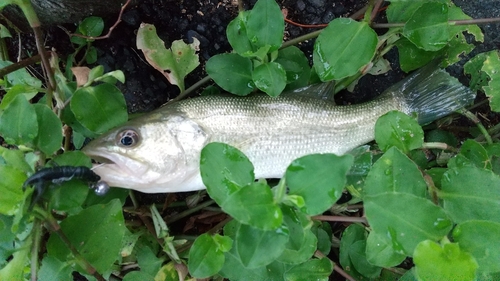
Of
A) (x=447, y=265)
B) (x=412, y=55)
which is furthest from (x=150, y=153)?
(x=412, y=55)

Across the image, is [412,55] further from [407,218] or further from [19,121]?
[19,121]

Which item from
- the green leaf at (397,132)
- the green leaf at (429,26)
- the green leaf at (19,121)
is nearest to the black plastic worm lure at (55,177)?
the green leaf at (19,121)

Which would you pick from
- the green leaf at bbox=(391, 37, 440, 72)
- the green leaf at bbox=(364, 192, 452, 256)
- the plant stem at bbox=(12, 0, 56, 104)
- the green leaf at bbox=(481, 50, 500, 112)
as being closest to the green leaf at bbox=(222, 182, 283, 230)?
the green leaf at bbox=(364, 192, 452, 256)

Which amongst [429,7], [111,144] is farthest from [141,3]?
[429,7]

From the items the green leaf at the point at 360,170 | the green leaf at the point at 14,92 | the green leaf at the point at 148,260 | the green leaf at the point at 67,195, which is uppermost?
the green leaf at the point at 14,92

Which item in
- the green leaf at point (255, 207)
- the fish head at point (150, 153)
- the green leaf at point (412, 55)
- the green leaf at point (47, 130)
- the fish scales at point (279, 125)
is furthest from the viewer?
the green leaf at point (412, 55)

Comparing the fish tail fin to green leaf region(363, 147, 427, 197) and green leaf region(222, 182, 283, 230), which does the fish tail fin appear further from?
green leaf region(222, 182, 283, 230)

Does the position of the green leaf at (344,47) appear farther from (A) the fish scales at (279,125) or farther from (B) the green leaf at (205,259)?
(B) the green leaf at (205,259)
